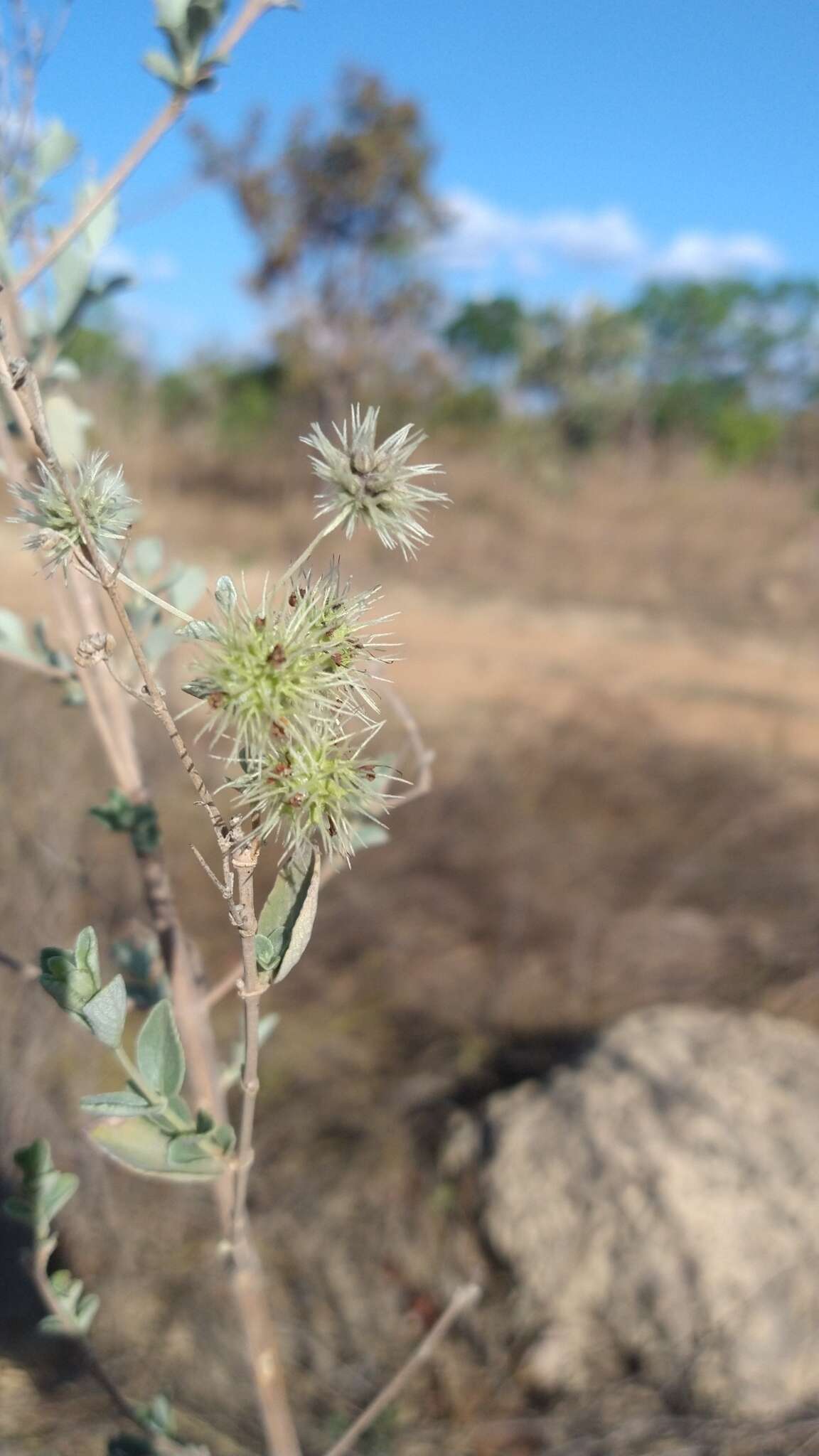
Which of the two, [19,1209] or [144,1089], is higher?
[144,1089]

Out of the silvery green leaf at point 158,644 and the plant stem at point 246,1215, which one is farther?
the silvery green leaf at point 158,644

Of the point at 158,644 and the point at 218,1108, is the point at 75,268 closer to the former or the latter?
the point at 158,644

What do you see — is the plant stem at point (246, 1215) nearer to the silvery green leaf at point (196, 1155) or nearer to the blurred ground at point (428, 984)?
the silvery green leaf at point (196, 1155)

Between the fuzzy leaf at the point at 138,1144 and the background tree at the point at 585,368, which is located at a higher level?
the background tree at the point at 585,368

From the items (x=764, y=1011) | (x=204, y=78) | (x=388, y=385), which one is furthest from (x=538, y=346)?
(x=204, y=78)

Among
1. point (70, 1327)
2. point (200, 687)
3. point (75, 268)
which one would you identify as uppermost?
point (75, 268)

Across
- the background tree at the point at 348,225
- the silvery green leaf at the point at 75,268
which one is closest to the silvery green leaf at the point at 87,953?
the silvery green leaf at the point at 75,268

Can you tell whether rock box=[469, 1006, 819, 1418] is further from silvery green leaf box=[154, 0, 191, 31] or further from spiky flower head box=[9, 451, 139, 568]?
silvery green leaf box=[154, 0, 191, 31]

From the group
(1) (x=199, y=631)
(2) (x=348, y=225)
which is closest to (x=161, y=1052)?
(1) (x=199, y=631)
